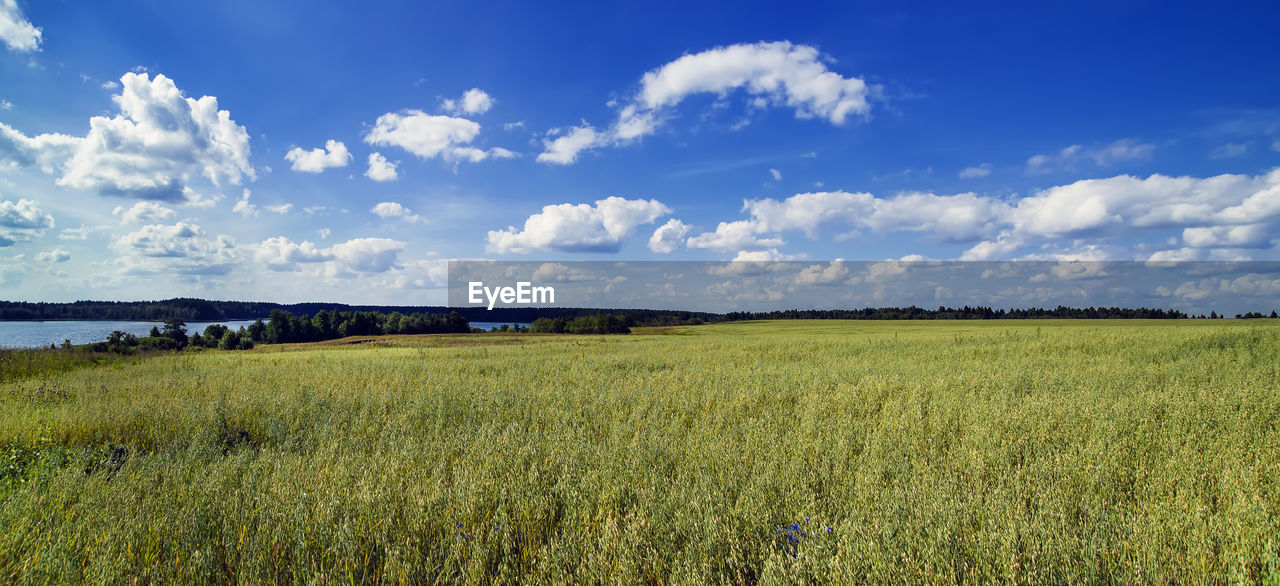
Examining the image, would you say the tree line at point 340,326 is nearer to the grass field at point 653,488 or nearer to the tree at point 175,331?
the tree at point 175,331

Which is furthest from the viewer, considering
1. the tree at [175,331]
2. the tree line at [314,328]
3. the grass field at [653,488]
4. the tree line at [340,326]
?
the tree line at [340,326]

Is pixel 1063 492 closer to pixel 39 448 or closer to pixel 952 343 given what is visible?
pixel 39 448

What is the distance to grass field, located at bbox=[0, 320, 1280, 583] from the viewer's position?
2.94 m

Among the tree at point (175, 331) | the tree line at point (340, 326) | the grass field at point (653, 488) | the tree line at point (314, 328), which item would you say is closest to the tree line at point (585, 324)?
the tree line at point (340, 326)

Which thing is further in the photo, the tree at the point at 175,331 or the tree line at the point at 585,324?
the tree line at the point at 585,324

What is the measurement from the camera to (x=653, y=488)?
388cm

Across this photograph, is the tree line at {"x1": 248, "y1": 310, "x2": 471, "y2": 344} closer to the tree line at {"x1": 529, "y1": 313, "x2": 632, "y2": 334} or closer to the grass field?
the tree line at {"x1": 529, "y1": 313, "x2": 632, "y2": 334}

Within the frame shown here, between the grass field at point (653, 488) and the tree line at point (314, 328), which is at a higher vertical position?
the grass field at point (653, 488)

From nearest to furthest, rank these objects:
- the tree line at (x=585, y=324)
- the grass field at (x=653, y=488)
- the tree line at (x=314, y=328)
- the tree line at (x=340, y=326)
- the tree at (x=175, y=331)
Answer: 1. the grass field at (x=653, y=488)
2. the tree at (x=175, y=331)
3. the tree line at (x=314, y=328)
4. the tree line at (x=340, y=326)
5. the tree line at (x=585, y=324)

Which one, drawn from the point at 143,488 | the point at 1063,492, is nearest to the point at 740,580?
the point at 1063,492

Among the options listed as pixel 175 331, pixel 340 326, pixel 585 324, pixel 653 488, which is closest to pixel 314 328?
pixel 340 326

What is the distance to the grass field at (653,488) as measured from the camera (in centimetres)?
294

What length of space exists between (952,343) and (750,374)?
14.8 m

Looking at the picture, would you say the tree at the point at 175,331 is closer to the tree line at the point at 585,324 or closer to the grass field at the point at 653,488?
the tree line at the point at 585,324
